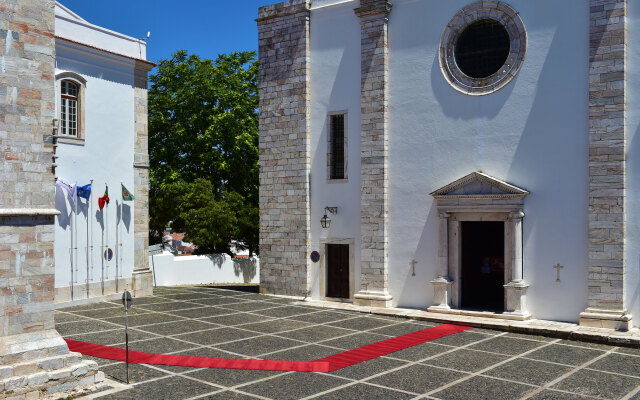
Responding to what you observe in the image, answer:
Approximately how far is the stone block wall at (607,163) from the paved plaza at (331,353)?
1.63 m

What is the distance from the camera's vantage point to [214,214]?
27047 millimetres

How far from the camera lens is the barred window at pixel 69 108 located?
17953mm

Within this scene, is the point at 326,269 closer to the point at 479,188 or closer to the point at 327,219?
the point at 327,219

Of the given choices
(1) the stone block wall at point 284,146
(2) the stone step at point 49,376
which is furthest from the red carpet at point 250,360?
(1) the stone block wall at point 284,146

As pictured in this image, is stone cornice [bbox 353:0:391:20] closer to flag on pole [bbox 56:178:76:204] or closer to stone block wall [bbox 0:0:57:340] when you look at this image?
flag on pole [bbox 56:178:76:204]

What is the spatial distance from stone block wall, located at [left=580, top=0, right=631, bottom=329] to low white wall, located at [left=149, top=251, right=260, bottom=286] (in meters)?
15.8

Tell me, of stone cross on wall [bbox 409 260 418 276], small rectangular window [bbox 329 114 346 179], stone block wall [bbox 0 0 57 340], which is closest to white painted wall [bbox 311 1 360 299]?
small rectangular window [bbox 329 114 346 179]

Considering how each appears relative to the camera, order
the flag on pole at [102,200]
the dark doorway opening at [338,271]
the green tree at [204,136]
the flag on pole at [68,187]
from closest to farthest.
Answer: the flag on pole at [68,187]
the dark doorway opening at [338,271]
the flag on pole at [102,200]
the green tree at [204,136]

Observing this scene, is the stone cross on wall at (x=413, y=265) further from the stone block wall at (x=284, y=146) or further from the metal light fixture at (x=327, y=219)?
the stone block wall at (x=284, y=146)

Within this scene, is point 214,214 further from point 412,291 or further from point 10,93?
point 10,93

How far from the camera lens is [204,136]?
101 feet

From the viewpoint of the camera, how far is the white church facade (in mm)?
14422

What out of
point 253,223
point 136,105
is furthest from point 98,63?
point 253,223

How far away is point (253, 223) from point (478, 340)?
54.8 ft
